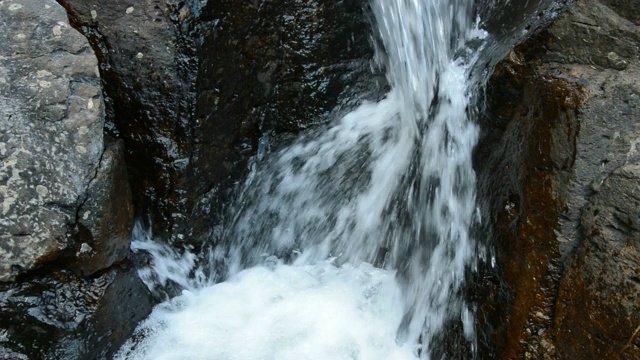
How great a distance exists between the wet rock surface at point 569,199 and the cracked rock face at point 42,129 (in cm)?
181

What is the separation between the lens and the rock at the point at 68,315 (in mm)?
2703

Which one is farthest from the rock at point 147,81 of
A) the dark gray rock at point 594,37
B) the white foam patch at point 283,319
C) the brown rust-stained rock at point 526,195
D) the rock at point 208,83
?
the dark gray rock at point 594,37

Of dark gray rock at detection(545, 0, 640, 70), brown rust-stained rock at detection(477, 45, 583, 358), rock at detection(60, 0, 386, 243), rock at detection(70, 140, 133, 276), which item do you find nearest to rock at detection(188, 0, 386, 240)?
rock at detection(60, 0, 386, 243)

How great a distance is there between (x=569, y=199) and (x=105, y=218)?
195 centimetres

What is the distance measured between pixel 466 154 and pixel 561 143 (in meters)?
0.62

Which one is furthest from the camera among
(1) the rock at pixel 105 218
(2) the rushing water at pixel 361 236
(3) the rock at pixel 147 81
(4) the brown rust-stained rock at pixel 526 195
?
(2) the rushing water at pixel 361 236

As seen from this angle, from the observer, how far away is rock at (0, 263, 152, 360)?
2703 millimetres

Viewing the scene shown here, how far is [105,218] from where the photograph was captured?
113 inches

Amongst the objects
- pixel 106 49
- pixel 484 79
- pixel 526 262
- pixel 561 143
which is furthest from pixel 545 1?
pixel 106 49

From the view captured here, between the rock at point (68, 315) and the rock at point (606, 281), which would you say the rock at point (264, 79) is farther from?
the rock at point (606, 281)

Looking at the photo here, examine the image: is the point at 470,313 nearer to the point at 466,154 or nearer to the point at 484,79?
the point at 466,154

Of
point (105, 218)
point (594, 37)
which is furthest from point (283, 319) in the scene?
point (594, 37)

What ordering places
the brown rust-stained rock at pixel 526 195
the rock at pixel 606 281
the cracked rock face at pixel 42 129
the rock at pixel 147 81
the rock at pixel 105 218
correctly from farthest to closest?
the rock at pixel 147 81, the rock at pixel 105 218, the cracked rock face at pixel 42 129, the brown rust-stained rock at pixel 526 195, the rock at pixel 606 281

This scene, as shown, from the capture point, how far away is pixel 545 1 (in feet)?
9.62
